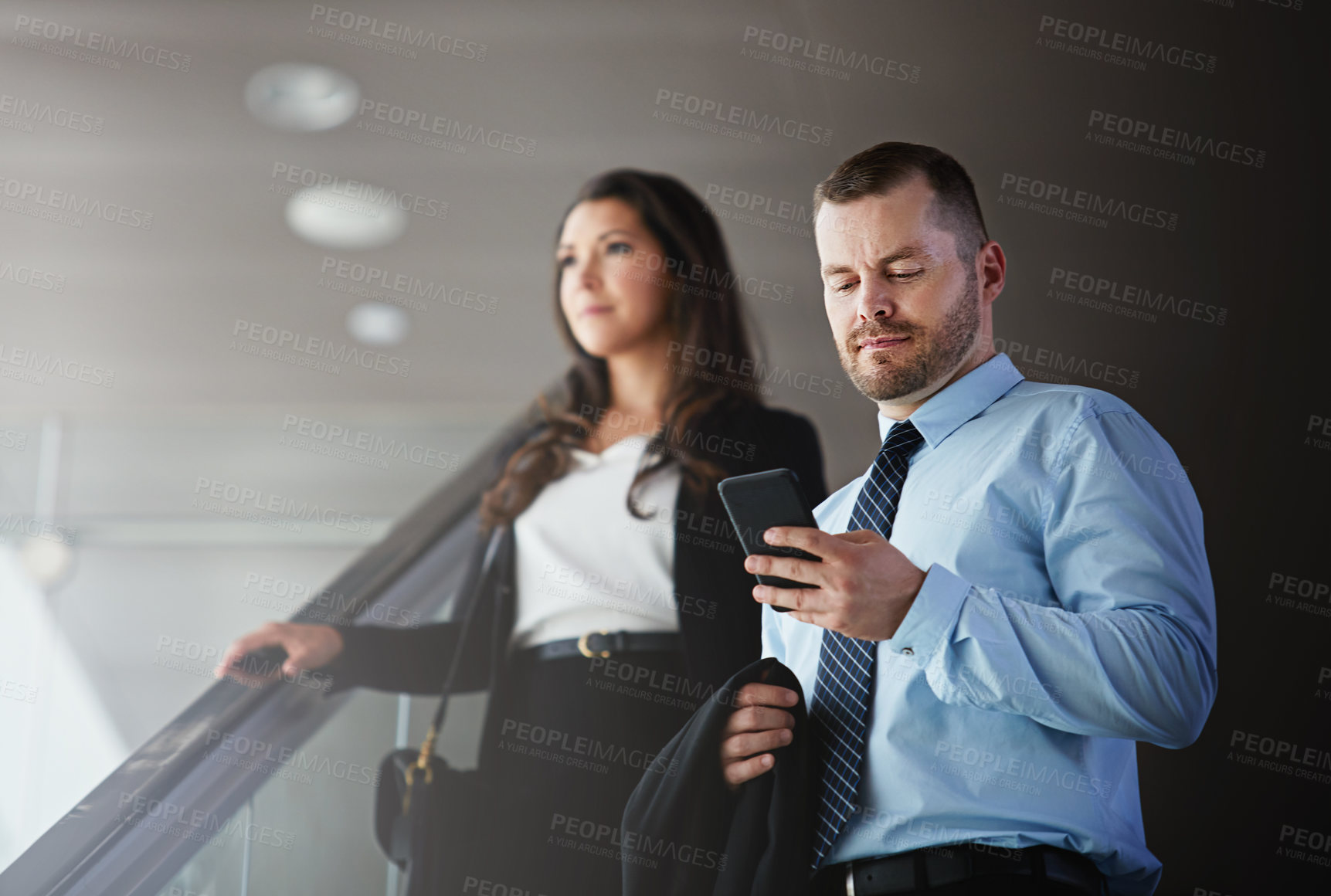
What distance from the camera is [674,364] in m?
2.43

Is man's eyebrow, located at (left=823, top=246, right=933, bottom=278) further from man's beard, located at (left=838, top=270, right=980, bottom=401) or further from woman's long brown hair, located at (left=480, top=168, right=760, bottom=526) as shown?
woman's long brown hair, located at (left=480, top=168, right=760, bottom=526)

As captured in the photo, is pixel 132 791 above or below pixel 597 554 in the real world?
below

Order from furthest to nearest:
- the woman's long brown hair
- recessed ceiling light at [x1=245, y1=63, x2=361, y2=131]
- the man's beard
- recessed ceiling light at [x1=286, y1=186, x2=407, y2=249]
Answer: recessed ceiling light at [x1=286, y1=186, x2=407, y2=249], recessed ceiling light at [x1=245, y1=63, x2=361, y2=131], the woman's long brown hair, the man's beard

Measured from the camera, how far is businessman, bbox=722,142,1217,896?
92 cm

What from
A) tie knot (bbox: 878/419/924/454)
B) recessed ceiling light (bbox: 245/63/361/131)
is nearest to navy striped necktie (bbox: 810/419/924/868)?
tie knot (bbox: 878/419/924/454)

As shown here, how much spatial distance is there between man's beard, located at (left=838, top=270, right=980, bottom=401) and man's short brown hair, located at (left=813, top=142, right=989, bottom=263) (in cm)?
8

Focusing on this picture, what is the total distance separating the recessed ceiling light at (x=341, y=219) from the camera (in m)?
5.37

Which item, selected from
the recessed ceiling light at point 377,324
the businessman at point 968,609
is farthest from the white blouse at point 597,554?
the recessed ceiling light at point 377,324

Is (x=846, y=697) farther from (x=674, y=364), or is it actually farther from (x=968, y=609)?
(x=674, y=364)

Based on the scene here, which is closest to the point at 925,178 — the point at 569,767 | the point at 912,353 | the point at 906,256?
the point at 906,256

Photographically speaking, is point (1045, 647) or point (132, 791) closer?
point (1045, 647)

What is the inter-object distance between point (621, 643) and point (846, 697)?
948 mm

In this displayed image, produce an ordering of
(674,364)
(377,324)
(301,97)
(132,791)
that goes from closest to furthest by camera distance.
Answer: (132,791), (674,364), (301,97), (377,324)

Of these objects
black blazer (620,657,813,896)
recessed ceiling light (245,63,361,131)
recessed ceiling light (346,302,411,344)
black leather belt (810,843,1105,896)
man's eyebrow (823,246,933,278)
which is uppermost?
recessed ceiling light (245,63,361,131)
